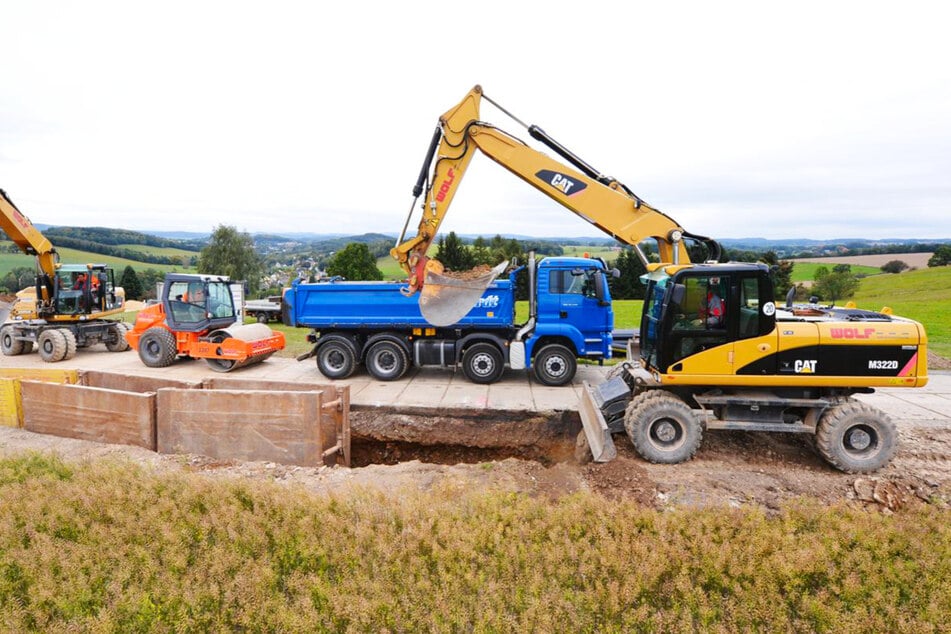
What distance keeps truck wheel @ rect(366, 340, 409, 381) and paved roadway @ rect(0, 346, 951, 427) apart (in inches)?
8.0

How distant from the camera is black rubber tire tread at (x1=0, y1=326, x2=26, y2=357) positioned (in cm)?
1420

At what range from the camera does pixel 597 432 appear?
6.74m

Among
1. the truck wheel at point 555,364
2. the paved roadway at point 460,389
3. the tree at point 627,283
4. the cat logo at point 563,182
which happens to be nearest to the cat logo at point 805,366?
the paved roadway at point 460,389

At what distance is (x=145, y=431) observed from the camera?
737cm

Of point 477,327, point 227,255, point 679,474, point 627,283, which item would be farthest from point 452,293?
point 227,255

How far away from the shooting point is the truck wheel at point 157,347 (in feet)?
40.4

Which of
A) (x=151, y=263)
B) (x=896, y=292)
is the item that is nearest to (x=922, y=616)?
(x=896, y=292)

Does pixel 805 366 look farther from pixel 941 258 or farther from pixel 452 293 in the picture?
pixel 941 258

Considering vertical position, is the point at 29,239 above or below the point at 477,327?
above

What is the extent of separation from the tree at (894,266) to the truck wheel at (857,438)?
205ft

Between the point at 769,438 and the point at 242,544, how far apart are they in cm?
696

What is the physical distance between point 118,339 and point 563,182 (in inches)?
546

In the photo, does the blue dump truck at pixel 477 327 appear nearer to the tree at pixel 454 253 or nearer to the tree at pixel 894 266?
the tree at pixel 454 253

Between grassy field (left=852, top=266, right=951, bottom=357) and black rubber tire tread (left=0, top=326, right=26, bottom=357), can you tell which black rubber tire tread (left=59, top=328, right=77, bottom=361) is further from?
grassy field (left=852, top=266, right=951, bottom=357)
